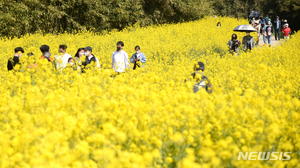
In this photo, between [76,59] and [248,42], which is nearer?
[76,59]

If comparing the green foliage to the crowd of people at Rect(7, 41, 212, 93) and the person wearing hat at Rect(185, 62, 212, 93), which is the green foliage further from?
the person wearing hat at Rect(185, 62, 212, 93)

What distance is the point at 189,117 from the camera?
3.77m

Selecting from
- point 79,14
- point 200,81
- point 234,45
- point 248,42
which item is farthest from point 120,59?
point 79,14

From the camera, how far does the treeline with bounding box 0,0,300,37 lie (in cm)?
1919

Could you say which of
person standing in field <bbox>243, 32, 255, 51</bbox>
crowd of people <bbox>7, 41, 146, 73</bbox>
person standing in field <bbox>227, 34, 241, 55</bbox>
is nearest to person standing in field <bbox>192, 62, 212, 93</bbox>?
crowd of people <bbox>7, 41, 146, 73</bbox>

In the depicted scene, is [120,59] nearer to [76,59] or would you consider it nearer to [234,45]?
[76,59]

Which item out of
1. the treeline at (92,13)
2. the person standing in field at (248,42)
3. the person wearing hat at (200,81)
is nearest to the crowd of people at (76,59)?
the person wearing hat at (200,81)

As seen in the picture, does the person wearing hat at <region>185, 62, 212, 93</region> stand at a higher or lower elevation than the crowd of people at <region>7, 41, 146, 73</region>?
lower

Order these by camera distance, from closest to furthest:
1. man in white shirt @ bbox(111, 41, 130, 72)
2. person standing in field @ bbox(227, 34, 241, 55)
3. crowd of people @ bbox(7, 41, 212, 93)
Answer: crowd of people @ bbox(7, 41, 212, 93) → man in white shirt @ bbox(111, 41, 130, 72) → person standing in field @ bbox(227, 34, 241, 55)

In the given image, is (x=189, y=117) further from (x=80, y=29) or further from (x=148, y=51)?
(x=80, y=29)

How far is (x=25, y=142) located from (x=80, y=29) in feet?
68.7

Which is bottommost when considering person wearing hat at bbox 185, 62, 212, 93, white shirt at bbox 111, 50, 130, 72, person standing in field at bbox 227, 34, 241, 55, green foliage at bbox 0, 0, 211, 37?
person wearing hat at bbox 185, 62, 212, 93

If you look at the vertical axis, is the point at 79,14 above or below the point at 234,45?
above

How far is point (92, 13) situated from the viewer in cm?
2244
